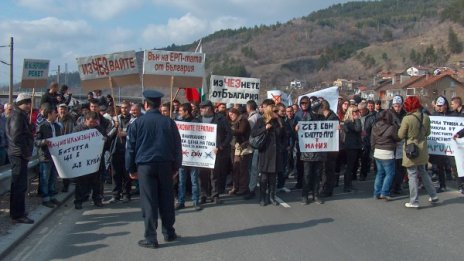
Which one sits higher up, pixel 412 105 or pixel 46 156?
pixel 412 105

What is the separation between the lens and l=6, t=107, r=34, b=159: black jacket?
28.1 feet

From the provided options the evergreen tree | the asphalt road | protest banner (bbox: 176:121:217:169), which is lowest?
the asphalt road

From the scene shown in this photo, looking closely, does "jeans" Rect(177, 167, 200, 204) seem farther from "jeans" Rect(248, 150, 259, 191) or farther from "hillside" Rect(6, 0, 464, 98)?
"hillside" Rect(6, 0, 464, 98)

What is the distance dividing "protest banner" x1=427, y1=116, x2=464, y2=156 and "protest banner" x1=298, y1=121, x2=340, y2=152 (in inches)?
88.6

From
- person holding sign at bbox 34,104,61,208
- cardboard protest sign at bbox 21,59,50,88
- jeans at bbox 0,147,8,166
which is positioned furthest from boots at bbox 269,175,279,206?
cardboard protest sign at bbox 21,59,50,88

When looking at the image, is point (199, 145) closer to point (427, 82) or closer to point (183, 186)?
point (183, 186)

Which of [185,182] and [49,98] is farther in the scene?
[49,98]

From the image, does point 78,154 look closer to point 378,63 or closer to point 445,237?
point 445,237

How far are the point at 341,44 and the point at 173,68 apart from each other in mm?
149966

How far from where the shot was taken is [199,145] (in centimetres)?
1065

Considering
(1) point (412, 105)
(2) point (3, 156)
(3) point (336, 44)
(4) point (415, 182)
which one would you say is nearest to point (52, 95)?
(2) point (3, 156)

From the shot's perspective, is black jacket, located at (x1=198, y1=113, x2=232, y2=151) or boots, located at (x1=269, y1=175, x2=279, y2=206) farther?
black jacket, located at (x1=198, y1=113, x2=232, y2=151)

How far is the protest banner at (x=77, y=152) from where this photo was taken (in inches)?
396

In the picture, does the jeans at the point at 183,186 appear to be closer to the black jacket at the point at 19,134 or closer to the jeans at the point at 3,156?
the black jacket at the point at 19,134
